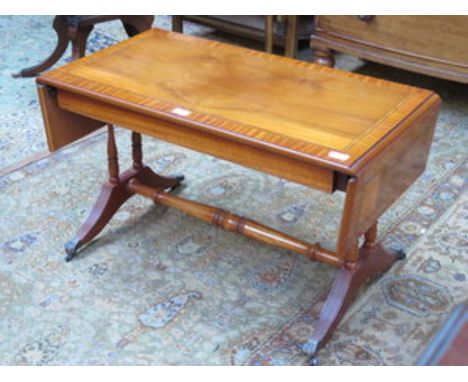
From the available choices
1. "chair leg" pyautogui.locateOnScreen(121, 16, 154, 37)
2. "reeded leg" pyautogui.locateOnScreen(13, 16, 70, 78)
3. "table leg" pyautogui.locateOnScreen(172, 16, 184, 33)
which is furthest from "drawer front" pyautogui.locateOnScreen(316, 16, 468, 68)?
"reeded leg" pyautogui.locateOnScreen(13, 16, 70, 78)

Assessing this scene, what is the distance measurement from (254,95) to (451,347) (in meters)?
1.25

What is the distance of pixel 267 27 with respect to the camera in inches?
153

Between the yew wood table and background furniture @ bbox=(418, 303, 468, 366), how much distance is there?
0.76 m

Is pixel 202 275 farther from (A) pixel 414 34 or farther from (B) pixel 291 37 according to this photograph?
(B) pixel 291 37

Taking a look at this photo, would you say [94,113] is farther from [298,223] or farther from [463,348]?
[463,348]

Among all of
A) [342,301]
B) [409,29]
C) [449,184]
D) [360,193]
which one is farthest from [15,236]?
[409,29]

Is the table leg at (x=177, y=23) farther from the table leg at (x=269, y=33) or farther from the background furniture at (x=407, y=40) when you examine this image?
the background furniture at (x=407, y=40)

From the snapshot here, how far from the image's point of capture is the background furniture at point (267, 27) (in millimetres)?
3840

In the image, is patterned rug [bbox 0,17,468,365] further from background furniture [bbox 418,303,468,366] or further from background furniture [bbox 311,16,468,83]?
background furniture [bbox 418,303,468,366]

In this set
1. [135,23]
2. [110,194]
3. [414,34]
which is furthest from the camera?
[135,23]

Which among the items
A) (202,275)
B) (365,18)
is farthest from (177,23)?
(202,275)

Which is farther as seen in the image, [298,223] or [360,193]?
[298,223]
